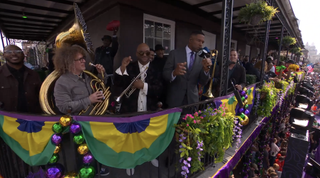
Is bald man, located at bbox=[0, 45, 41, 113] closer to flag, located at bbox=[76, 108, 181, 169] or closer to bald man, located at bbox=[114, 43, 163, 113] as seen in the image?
bald man, located at bbox=[114, 43, 163, 113]

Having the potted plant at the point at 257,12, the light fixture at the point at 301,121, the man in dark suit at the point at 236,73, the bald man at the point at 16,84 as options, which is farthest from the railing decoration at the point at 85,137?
the light fixture at the point at 301,121

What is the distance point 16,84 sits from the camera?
2.56 m

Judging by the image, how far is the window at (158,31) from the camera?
4895mm

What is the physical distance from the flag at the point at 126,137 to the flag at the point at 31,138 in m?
0.39

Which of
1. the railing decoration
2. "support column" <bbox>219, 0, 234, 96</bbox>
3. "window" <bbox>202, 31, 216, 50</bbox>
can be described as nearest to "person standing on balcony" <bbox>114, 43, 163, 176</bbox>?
the railing decoration

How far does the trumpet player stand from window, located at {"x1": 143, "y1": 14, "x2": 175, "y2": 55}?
10.1ft

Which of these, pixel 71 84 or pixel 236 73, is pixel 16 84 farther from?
pixel 236 73

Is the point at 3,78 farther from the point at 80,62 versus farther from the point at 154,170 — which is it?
the point at 154,170

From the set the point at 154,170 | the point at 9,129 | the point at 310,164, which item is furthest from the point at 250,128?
the point at 9,129

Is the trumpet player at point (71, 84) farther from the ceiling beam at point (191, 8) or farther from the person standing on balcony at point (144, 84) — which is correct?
the ceiling beam at point (191, 8)

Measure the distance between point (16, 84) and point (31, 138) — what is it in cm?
138

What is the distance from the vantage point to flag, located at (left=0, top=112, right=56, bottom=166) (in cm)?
169

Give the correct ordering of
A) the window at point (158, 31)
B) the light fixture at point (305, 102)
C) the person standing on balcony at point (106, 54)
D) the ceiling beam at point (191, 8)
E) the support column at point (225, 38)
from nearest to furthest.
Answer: the support column at point (225, 38)
the person standing on balcony at point (106, 54)
the window at point (158, 31)
the light fixture at point (305, 102)
the ceiling beam at point (191, 8)

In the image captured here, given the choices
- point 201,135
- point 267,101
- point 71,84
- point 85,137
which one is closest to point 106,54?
point 71,84
